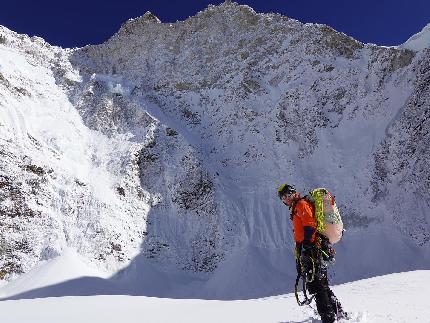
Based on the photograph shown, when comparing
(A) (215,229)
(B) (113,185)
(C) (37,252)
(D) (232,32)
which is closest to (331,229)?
→ (C) (37,252)

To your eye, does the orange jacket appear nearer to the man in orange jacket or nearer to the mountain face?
the man in orange jacket

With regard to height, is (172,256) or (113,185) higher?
(113,185)

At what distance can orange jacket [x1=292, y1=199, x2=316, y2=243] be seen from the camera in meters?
5.95

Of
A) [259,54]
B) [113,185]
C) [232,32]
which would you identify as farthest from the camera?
[232,32]

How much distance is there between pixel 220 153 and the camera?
35.3 meters

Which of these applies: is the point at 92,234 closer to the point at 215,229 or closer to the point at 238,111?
the point at 215,229

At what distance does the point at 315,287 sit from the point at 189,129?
106ft

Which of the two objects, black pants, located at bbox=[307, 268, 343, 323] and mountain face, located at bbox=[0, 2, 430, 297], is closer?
black pants, located at bbox=[307, 268, 343, 323]

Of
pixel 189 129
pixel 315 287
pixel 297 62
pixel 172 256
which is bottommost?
pixel 315 287

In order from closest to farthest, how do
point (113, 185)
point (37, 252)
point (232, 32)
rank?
point (37, 252), point (113, 185), point (232, 32)

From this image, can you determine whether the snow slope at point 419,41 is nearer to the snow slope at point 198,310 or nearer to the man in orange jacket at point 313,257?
the snow slope at point 198,310

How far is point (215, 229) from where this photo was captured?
2922 cm

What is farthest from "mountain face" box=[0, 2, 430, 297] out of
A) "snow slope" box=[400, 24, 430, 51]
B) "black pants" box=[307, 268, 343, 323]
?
"black pants" box=[307, 268, 343, 323]

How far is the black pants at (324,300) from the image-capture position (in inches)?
230
